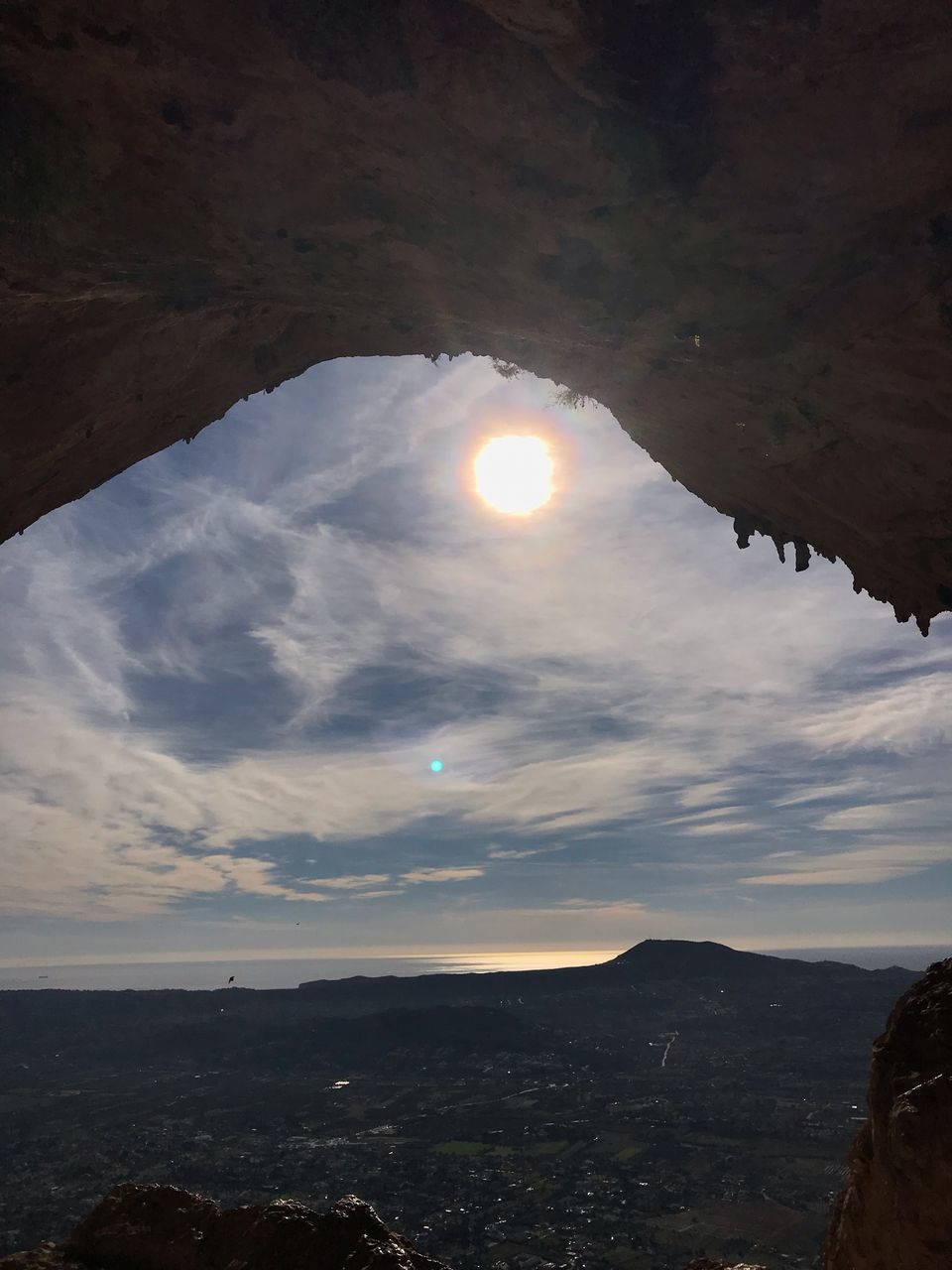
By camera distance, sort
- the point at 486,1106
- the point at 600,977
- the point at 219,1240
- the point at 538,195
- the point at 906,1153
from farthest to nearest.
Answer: the point at 600,977 → the point at 486,1106 → the point at 219,1240 → the point at 538,195 → the point at 906,1153

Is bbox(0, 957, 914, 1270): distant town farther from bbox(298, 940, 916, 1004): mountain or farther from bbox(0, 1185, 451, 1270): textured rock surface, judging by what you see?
bbox(0, 1185, 451, 1270): textured rock surface

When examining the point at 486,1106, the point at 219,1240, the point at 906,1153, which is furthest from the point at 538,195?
the point at 486,1106

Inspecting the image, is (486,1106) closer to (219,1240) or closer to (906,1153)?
(219,1240)

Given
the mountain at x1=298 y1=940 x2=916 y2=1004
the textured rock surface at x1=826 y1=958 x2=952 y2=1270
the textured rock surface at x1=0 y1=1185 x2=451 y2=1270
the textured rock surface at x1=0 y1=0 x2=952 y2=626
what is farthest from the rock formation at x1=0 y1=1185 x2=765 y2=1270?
the mountain at x1=298 y1=940 x2=916 y2=1004

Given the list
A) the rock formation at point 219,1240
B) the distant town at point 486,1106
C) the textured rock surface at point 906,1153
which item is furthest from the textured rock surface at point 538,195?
the distant town at point 486,1106

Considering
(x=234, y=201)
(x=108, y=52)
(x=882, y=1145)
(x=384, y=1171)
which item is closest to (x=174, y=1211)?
(x=882, y=1145)

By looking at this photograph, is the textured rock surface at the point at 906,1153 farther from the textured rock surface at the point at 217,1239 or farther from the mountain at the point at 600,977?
the mountain at the point at 600,977
